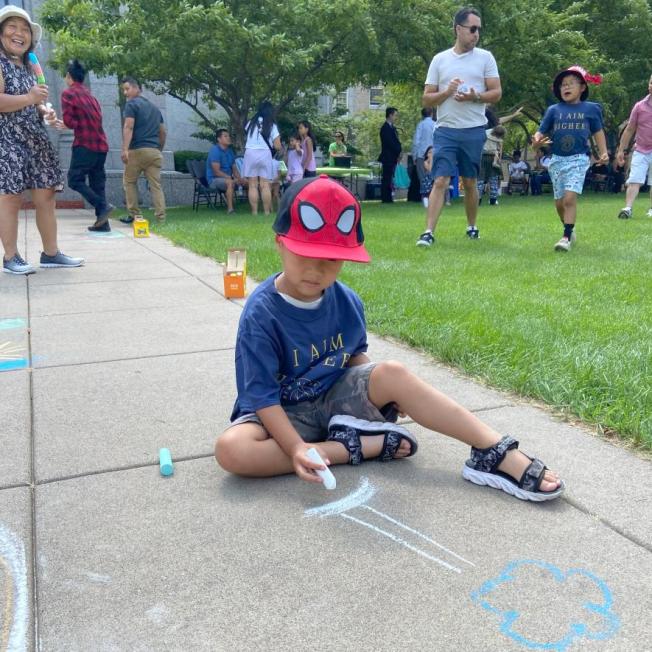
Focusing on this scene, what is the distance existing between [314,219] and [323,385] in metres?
0.68

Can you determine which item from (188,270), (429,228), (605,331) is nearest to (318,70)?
(429,228)

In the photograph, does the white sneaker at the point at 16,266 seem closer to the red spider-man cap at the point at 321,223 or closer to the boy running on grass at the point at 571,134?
the red spider-man cap at the point at 321,223

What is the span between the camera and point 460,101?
6.67 metres

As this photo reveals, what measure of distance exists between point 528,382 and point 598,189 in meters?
22.9

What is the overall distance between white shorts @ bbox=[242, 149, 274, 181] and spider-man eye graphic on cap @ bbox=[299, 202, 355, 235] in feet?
30.4

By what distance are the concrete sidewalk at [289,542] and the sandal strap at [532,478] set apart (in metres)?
0.07

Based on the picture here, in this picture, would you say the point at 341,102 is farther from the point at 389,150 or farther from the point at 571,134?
the point at 571,134

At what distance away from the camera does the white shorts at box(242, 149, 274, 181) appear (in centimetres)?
1103

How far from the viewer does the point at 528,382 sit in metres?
3.05

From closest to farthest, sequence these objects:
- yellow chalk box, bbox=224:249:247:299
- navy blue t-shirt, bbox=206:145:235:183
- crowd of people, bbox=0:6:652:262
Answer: yellow chalk box, bbox=224:249:247:299 < crowd of people, bbox=0:6:652:262 < navy blue t-shirt, bbox=206:145:235:183

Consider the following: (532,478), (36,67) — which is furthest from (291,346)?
(36,67)

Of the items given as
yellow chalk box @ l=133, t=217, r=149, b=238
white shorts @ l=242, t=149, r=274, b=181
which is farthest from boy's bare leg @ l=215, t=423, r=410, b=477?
white shorts @ l=242, t=149, r=274, b=181

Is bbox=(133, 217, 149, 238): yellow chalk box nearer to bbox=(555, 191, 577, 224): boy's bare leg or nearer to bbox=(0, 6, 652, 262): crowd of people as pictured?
bbox=(0, 6, 652, 262): crowd of people

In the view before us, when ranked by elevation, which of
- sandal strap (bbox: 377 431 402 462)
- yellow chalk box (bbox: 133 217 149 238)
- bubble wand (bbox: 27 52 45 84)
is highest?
bubble wand (bbox: 27 52 45 84)
